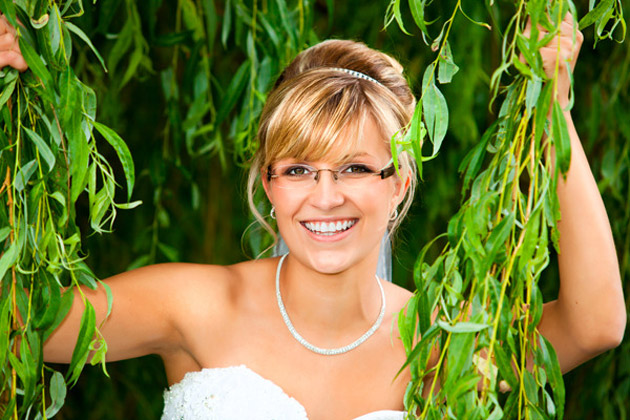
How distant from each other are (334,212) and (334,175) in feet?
0.21

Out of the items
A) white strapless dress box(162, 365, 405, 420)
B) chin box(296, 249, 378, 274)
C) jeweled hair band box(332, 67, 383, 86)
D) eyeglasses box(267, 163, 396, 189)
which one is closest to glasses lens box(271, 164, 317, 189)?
eyeglasses box(267, 163, 396, 189)

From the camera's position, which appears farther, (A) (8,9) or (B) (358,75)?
(B) (358,75)

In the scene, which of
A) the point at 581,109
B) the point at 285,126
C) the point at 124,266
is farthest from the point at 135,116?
the point at 581,109

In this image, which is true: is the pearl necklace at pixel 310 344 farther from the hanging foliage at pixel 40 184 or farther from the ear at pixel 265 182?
the hanging foliage at pixel 40 184

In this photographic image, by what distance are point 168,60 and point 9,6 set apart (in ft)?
4.98

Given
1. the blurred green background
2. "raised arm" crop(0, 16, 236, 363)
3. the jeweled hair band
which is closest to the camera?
"raised arm" crop(0, 16, 236, 363)

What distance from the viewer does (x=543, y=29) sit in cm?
100

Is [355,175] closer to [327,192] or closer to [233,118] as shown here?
[327,192]

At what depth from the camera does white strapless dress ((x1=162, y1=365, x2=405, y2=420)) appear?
158cm

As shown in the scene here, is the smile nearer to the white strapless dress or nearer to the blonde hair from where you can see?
the blonde hair

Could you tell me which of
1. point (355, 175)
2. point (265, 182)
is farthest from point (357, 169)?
point (265, 182)

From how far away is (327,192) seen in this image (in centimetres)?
148

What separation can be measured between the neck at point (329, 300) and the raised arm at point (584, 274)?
0.40 meters

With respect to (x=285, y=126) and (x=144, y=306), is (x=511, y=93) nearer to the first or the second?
(x=285, y=126)
